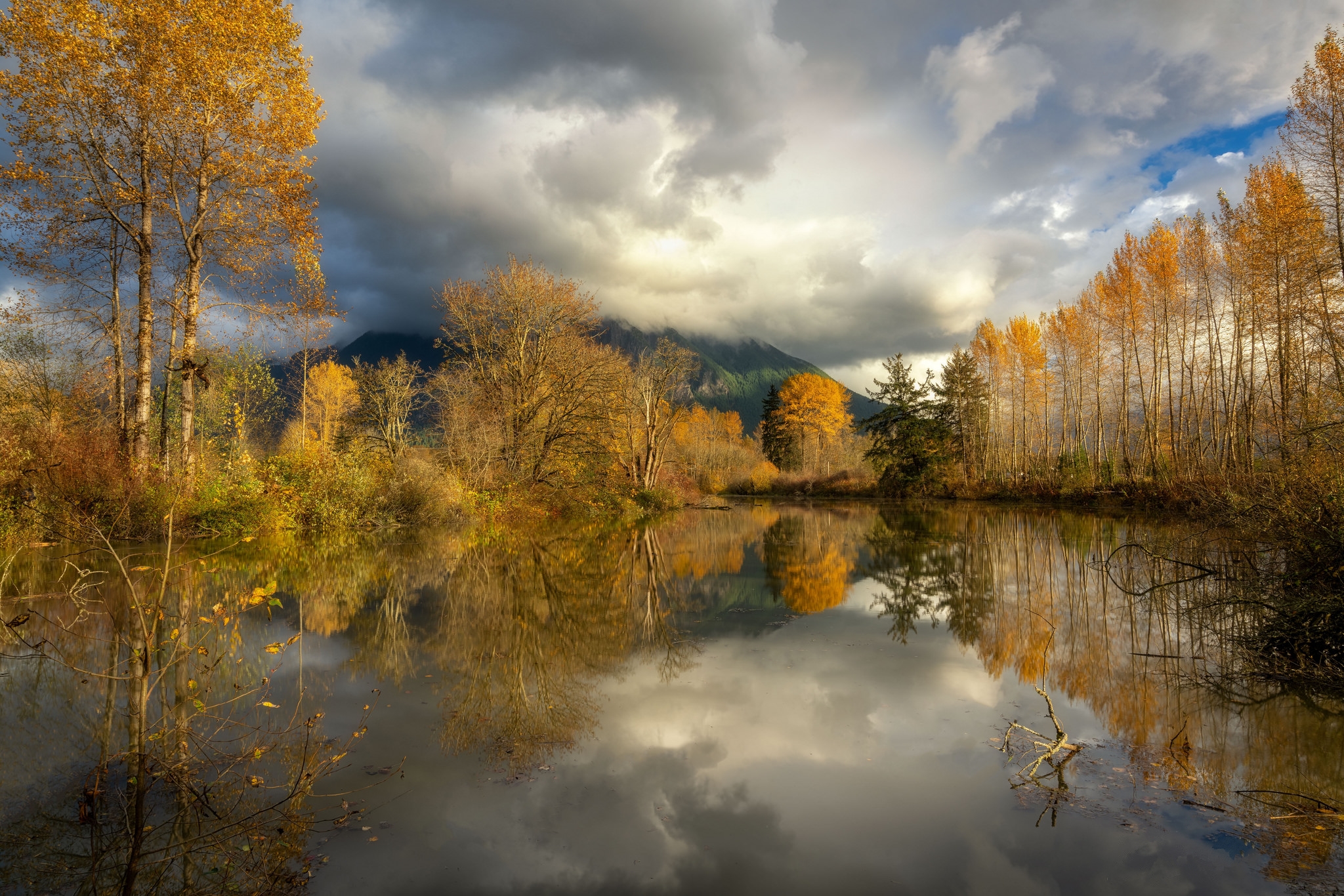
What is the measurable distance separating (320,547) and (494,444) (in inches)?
341

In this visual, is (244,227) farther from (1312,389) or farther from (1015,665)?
(1312,389)

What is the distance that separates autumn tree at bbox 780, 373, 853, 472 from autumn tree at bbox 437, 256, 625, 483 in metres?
32.1

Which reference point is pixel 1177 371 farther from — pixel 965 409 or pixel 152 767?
pixel 152 767

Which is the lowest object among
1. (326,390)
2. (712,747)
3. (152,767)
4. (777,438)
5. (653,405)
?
(712,747)

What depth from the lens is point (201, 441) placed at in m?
16.6

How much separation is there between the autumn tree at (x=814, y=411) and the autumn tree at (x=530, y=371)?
3208cm

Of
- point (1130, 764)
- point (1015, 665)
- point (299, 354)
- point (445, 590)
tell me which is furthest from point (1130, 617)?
point (299, 354)

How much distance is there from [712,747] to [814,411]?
52.1 metres

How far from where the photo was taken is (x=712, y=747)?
4.93 m

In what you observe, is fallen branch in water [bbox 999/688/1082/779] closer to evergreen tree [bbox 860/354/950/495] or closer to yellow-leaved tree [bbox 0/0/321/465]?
yellow-leaved tree [bbox 0/0/321/465]

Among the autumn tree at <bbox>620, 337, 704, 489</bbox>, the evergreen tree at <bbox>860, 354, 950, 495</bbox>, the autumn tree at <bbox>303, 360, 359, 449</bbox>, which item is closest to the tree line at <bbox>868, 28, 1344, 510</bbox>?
the evergreen tree at <bbox>860, 354, 950, 495</bbox>

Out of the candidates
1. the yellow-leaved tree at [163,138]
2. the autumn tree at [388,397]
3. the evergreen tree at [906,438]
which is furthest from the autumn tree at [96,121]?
the evergreen tree at [906,438]

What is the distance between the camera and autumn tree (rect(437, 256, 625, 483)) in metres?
24.9

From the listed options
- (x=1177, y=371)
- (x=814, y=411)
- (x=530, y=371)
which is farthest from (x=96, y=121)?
(x=814, y=411)
